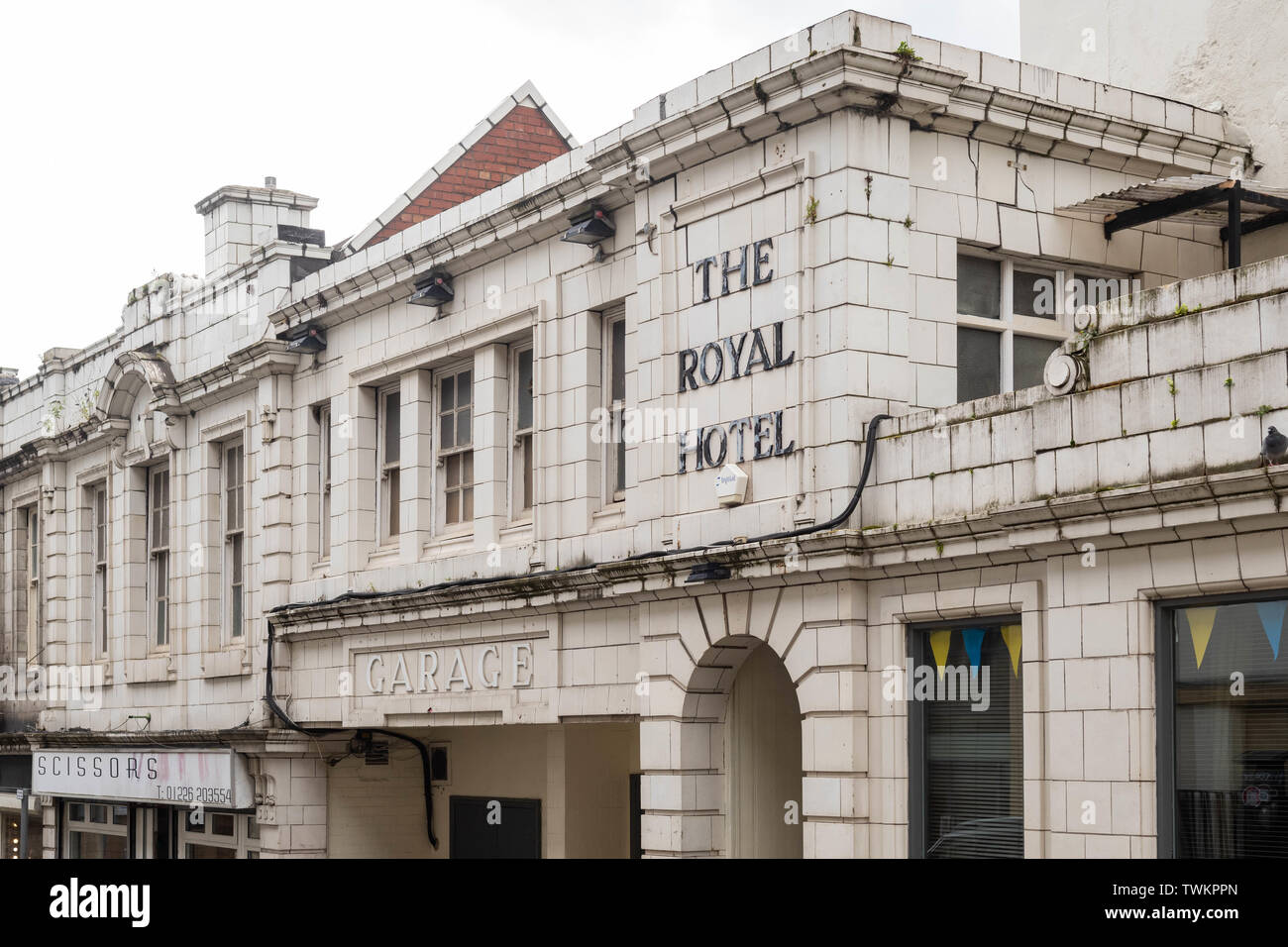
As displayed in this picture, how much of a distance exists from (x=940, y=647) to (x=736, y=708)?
2766 mm

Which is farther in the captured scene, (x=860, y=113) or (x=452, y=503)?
(x=452, y=503)

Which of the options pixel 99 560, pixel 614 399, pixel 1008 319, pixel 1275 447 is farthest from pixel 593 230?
pixel 99 560

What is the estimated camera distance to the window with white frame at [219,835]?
23.1 metres

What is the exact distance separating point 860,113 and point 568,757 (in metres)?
9.44

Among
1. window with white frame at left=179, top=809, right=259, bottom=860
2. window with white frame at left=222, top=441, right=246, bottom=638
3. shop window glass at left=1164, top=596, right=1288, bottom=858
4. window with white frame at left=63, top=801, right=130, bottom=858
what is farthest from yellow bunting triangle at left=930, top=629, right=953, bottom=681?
window with white frame at left=63, top=801, right=130, bottom=858

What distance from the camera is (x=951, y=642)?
13.3m

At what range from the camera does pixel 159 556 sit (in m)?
26.0

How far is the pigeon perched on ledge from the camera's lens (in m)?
10.3

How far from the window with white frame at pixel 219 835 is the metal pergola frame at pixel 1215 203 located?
45.1 ft

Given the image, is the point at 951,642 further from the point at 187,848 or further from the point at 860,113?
the point at 187,848

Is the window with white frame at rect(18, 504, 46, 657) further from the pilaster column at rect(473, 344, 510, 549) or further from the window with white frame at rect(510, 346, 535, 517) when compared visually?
the window with white frame at rect(510, 346, 535, 517)

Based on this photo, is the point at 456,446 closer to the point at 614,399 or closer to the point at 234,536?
the point at 614,399
